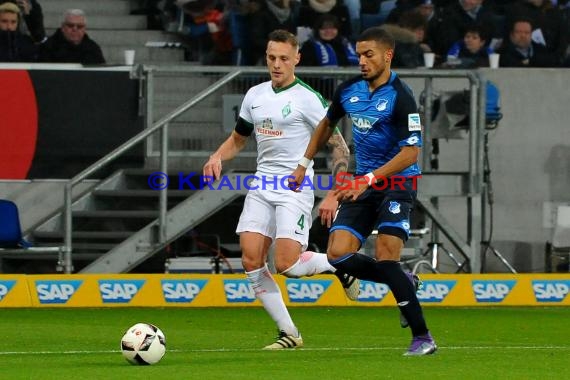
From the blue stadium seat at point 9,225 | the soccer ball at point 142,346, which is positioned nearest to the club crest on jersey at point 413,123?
the soccer ball at point 142,346

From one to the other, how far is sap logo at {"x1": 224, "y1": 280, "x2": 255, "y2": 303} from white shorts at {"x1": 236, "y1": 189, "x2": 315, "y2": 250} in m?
5.18

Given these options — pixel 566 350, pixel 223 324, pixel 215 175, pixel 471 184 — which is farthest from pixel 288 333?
pixel 471 184

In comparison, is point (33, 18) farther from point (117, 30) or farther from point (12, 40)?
point (117, 30)

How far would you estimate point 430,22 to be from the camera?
2167cm

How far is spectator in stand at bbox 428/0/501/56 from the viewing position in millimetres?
21531

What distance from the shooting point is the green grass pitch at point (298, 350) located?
9.35m

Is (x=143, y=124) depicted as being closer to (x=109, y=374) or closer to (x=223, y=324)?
(x=223, y=324)

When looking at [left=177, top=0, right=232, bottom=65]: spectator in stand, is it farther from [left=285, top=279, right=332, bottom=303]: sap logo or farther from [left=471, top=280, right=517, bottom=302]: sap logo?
[left=471, top=280, right=517, bottom=302]: sap logo

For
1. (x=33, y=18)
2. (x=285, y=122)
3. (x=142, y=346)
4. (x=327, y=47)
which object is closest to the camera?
(x=142, y=346)

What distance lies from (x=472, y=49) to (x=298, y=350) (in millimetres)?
10686

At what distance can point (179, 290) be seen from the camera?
55.8ft

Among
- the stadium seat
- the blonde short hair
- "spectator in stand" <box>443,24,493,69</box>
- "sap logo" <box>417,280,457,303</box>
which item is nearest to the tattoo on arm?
"sap logo" <box>417,280,457,303</box>

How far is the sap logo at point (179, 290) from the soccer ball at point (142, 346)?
7.15 m

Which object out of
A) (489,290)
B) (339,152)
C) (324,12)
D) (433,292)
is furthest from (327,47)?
(339,152)
